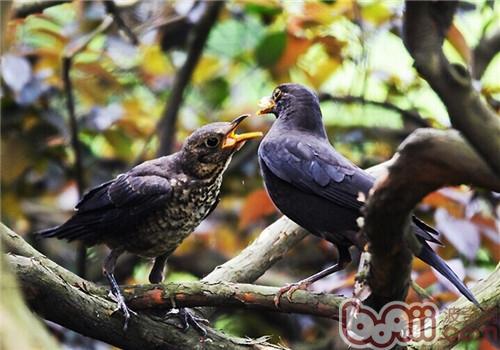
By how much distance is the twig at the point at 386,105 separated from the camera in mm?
5586

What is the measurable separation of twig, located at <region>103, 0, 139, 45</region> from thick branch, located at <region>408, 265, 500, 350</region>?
2512 millimetres

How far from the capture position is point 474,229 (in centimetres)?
445

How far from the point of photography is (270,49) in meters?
→ 5.66

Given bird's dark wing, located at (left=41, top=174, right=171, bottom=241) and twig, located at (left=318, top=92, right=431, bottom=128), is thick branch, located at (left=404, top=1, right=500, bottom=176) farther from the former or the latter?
twig, located at (left=318, top=92, right=431, bottom=128)

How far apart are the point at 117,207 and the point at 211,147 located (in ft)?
1.57

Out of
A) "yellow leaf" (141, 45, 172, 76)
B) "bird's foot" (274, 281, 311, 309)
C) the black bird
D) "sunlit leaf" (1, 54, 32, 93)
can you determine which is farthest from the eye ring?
"yellow leaf" (141, 45, 172, 76)

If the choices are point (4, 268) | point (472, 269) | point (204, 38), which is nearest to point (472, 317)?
point (472, 269)

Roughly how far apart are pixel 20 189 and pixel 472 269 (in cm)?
273

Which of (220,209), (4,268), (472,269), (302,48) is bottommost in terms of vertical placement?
(220,209)

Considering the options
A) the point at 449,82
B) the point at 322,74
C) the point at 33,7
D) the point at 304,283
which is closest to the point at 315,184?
the point at 304,283

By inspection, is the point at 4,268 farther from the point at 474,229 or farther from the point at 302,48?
the point at 302,48

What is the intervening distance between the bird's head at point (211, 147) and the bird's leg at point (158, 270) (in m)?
0.39

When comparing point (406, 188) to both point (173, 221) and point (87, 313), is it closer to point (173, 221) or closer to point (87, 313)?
point (87, 313)

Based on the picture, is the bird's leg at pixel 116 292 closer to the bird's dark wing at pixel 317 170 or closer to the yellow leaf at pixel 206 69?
the bird's dark wing at pixel 317 170
